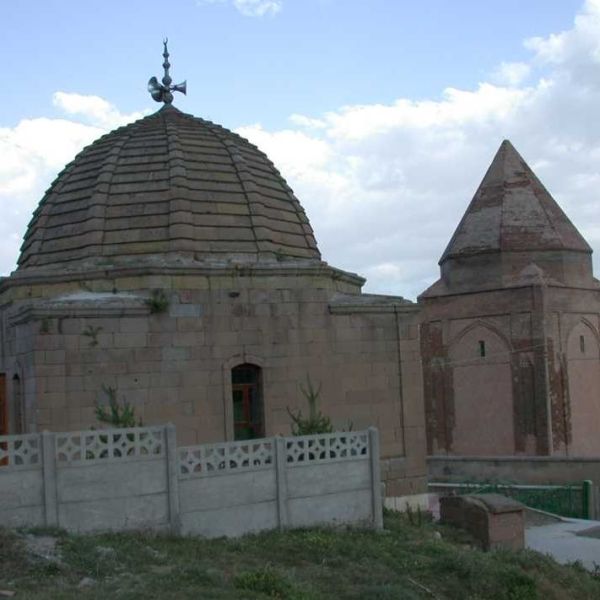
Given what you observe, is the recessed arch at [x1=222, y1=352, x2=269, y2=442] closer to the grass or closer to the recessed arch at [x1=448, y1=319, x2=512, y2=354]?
the grass

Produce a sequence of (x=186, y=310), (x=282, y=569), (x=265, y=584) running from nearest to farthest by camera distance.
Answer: (x=265, y=584) < (x=282, y=569) < (x=186, y=310)

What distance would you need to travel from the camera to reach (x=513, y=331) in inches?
1042

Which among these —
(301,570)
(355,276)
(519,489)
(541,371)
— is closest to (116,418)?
(301,570)

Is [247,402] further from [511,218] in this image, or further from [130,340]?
[511,218]

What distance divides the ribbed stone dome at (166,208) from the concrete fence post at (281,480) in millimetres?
5022

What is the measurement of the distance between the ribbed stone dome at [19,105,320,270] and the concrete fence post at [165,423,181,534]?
16.8 ft

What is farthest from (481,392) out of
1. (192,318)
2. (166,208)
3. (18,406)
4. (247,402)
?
(18,406)

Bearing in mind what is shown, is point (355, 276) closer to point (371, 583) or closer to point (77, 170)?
point (77, 170)

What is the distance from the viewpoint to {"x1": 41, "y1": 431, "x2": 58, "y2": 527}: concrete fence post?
9.70 m

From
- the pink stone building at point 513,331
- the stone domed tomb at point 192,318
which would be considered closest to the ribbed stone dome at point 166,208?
the stone domed tomb at point 192,318

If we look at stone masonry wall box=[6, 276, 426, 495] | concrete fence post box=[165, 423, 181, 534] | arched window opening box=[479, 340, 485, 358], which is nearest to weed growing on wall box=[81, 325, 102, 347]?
stone masonry wall box=[6, 276, 426, 495]

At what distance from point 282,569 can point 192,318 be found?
5.89 metres

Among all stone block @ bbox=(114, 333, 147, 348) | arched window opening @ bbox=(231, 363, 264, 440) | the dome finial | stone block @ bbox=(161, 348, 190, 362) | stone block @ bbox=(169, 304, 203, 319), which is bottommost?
arched window opening @ bbox=(231, 363, 264, 440)

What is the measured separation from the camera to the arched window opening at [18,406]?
14.2 meters
